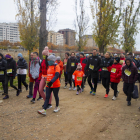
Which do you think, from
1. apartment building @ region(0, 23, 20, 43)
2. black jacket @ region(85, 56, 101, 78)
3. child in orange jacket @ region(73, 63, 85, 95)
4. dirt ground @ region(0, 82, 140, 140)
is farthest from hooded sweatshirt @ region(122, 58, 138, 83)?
apartment building @ region(0, 23, 20, 43)

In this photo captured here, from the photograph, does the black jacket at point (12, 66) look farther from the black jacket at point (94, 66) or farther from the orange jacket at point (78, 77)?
the black jacket at point (94, 66)

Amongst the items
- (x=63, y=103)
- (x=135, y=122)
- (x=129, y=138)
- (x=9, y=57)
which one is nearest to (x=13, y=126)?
(x=63, y=103)

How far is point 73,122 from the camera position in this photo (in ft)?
14.8

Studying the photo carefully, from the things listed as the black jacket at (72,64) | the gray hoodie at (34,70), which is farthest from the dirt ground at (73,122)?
the black jacket at (72,64)

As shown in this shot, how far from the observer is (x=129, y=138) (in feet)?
11.9

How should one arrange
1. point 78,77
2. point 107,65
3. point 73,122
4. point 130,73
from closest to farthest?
point 73,122 → point 130,73 → point 107,65 → point 78,77

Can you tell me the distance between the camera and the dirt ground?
149 inches

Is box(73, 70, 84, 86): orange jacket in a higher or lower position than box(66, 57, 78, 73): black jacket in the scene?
lower

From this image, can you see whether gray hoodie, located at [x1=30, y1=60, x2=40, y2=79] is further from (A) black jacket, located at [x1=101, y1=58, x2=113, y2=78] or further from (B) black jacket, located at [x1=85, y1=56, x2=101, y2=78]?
(A) black jacket, located at [x1=101, y1=58, x2=113, y2=78]

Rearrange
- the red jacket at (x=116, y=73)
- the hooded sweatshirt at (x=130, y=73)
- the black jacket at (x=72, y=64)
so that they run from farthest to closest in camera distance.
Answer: the black jacket at (x=72, y=64)
the red jacket at (x=116, y=73)
the hooded sweatshirt at (x=130, y=73)

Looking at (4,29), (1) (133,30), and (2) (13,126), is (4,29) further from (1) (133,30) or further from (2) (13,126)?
(2) (13,126)

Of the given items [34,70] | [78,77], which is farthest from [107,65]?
[34,70]

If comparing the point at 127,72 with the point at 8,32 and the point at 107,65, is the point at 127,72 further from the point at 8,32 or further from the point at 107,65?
the point at 8,32

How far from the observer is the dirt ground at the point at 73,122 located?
378 cm
